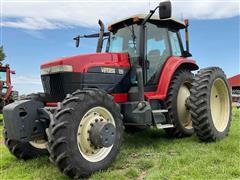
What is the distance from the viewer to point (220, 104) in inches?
270

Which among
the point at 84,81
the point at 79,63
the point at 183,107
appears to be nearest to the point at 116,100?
the point at 84,81

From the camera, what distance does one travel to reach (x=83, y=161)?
418 centimetres

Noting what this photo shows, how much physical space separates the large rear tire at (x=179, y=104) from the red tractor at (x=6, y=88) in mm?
8764

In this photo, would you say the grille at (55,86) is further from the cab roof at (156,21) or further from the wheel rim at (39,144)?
the cab roof at (156,21)

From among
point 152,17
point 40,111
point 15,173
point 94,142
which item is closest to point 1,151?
point 15,173

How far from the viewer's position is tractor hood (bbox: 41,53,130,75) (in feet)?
16.4

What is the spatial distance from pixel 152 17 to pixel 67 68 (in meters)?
2.20

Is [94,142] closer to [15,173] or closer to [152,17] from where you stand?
[15,173]

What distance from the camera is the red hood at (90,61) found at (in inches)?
199

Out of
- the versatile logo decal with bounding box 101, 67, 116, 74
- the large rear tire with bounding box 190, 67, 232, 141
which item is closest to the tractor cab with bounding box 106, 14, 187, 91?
the versatile logo decal with bounding box 101, 67, 116, 74

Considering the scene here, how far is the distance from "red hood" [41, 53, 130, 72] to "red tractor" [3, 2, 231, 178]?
0.05 ft

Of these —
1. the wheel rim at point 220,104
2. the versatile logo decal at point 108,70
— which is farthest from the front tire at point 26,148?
the wheel rim at point 220,104

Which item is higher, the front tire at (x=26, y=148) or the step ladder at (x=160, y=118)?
the step ladder at (x=160, y=118)

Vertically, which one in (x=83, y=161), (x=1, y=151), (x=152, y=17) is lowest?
(x=1, y=151)
